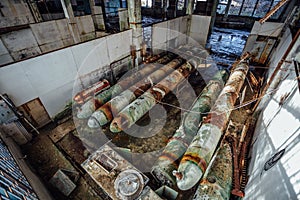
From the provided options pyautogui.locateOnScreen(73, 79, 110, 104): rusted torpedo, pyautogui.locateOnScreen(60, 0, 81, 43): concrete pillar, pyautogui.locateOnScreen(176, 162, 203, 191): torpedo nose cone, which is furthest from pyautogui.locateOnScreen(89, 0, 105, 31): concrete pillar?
pyautogui.locateOnScreen(176, 162, 203, 191): torpedo nose cone

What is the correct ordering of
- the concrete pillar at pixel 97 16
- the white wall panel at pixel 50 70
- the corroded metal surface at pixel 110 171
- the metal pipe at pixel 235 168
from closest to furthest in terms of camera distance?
1. the corroded metal surface at pixel 110 171
2. the metal pipe at pixel 235 168
3. the white wall panel at pixel 50 70
4. the concrete pillar at pixel 97 16

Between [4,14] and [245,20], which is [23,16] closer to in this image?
[4,14]

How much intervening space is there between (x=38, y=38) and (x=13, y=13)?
1715 mm

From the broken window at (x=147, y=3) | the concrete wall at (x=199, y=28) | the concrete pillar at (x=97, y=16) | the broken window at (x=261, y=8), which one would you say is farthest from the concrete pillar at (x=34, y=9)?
the broken window at (x=261, y=8)

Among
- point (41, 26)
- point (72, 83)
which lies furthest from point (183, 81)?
point (41, 26)

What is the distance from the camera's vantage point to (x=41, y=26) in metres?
8.15

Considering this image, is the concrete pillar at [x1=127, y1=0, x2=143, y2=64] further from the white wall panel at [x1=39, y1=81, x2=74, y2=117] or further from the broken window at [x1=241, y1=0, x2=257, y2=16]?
the broken window at [x1=241, y1=0, x2=257, y2=16]

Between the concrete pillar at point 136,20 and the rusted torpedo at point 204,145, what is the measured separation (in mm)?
4962

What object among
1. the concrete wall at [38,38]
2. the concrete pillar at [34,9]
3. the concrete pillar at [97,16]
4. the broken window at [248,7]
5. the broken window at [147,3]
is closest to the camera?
the concrete wall at [38,38]

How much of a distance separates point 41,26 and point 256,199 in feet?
37.1

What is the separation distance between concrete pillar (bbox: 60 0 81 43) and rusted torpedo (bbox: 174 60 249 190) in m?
8.49

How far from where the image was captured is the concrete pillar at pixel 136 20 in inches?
267

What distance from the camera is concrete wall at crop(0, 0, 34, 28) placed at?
7.78 meters

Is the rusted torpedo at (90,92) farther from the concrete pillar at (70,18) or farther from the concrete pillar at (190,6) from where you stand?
the concrete pillar at (190,6)
